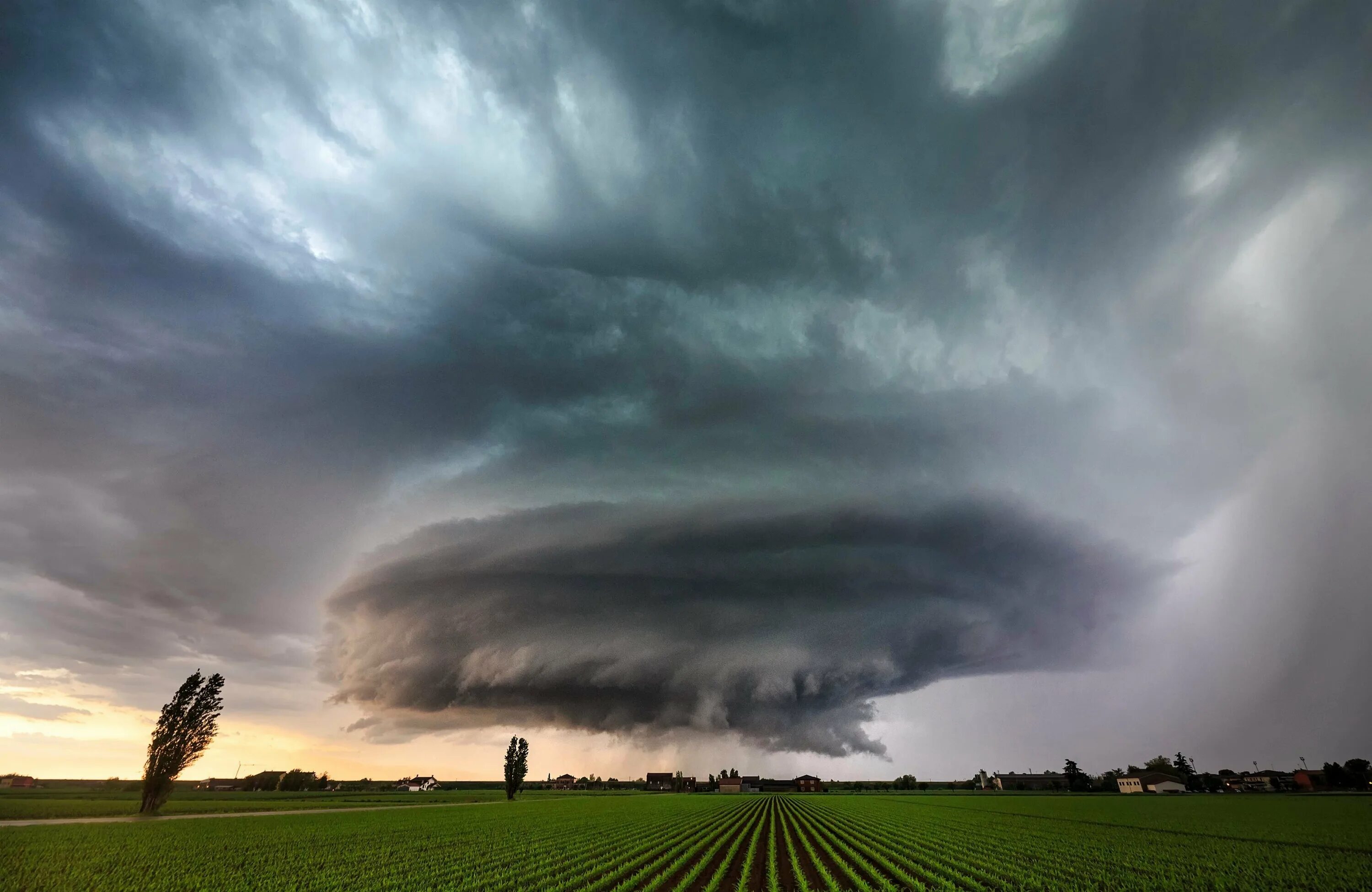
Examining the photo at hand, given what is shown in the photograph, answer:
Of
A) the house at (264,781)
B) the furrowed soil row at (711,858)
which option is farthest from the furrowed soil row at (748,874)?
the house at (264,781)

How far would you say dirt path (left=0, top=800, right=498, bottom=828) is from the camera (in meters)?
54.1

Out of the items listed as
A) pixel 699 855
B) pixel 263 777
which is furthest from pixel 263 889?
pixel 263 777

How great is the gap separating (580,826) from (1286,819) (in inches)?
3207

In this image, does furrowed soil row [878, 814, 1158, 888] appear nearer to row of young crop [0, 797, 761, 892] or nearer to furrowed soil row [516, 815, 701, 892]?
row of young crop [0, 797, 761, 892]

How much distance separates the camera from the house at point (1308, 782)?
185 m

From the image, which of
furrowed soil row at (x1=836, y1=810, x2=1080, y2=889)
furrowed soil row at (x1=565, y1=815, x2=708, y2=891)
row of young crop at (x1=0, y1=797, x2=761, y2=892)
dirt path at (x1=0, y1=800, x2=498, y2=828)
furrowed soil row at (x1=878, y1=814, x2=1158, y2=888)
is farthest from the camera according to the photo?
dirt path at (x1=0, y1=800, x2=498, y2=828)

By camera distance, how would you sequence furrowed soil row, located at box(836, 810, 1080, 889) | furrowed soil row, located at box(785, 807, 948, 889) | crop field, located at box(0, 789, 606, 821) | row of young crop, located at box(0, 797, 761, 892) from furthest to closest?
crop field, located at box(0, 789, 606, 821), furrowed soil row, located at box(836, 810, 1080, 889), furrowed soil row, located at box(785, 807, 948, 889), row of young crop, located at box(0, 797, 761, 892)

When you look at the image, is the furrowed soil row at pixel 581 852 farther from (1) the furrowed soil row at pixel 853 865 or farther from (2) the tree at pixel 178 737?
(2) the tree at pixel 178 737

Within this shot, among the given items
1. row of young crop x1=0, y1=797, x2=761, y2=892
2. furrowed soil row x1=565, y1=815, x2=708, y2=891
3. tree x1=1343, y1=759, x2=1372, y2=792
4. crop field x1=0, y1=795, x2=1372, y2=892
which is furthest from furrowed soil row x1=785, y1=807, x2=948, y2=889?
tree x1=1343, y1=759, x2=1372, y2=792

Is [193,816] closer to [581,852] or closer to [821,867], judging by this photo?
[581,852]

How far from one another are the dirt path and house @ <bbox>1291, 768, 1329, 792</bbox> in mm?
251261

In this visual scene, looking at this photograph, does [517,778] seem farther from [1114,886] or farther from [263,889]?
[1114,886]

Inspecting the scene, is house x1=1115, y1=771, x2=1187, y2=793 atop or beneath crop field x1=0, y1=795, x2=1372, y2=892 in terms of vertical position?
beneath

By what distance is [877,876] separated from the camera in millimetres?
35281
